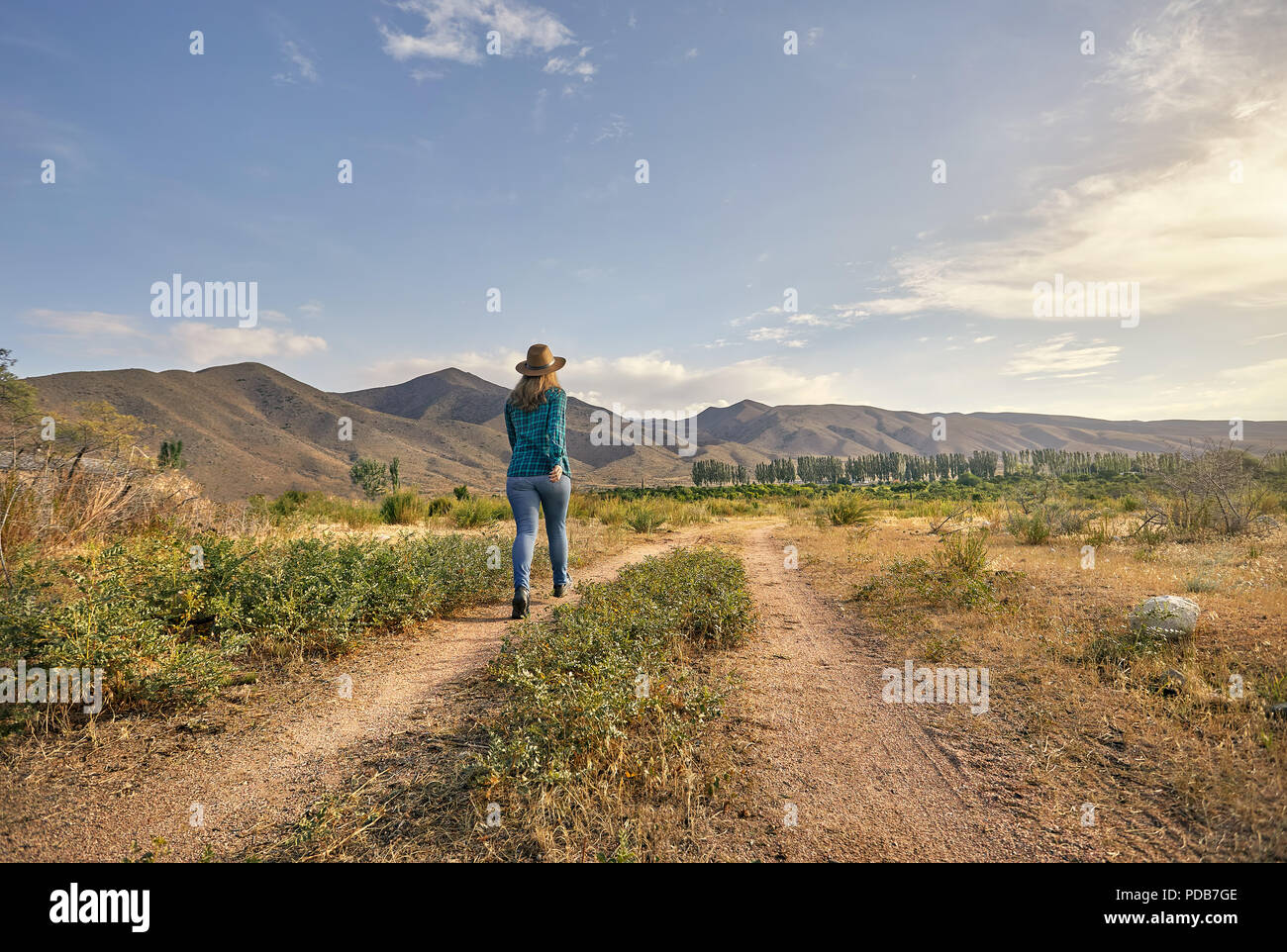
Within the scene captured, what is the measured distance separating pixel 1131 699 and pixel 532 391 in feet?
18.8

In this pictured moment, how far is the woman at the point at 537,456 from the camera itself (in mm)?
6141

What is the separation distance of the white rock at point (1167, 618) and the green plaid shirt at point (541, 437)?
5346 mm

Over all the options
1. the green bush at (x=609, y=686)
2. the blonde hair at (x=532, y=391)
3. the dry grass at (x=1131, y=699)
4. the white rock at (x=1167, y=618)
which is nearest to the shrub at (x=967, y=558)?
the dry grass at (x=1131, y=699)

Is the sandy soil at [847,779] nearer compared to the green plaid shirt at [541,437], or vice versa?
the sandy soil at [847,779]

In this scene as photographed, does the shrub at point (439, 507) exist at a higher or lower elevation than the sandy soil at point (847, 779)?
higher

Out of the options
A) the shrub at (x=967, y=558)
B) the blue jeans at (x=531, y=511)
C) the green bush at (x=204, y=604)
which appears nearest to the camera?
the green bush at (x=204, y=604)

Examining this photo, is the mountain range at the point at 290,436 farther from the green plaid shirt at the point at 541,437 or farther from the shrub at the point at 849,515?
the green plaid shirt at the point at 541,437

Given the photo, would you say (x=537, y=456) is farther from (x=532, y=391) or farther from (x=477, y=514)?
(x=477, y=514)

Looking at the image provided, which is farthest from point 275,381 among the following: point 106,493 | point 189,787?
point 189,787

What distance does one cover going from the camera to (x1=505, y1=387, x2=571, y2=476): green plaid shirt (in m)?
6.29

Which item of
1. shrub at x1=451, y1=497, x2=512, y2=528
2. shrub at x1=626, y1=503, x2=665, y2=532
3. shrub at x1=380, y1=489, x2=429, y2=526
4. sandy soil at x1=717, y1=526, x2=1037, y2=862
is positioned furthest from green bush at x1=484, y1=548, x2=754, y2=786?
shrub at x1=380, y1=489, x2=429, y2=526

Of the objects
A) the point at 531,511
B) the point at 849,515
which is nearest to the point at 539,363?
the point at 531,511

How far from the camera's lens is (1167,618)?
14.3 ft
